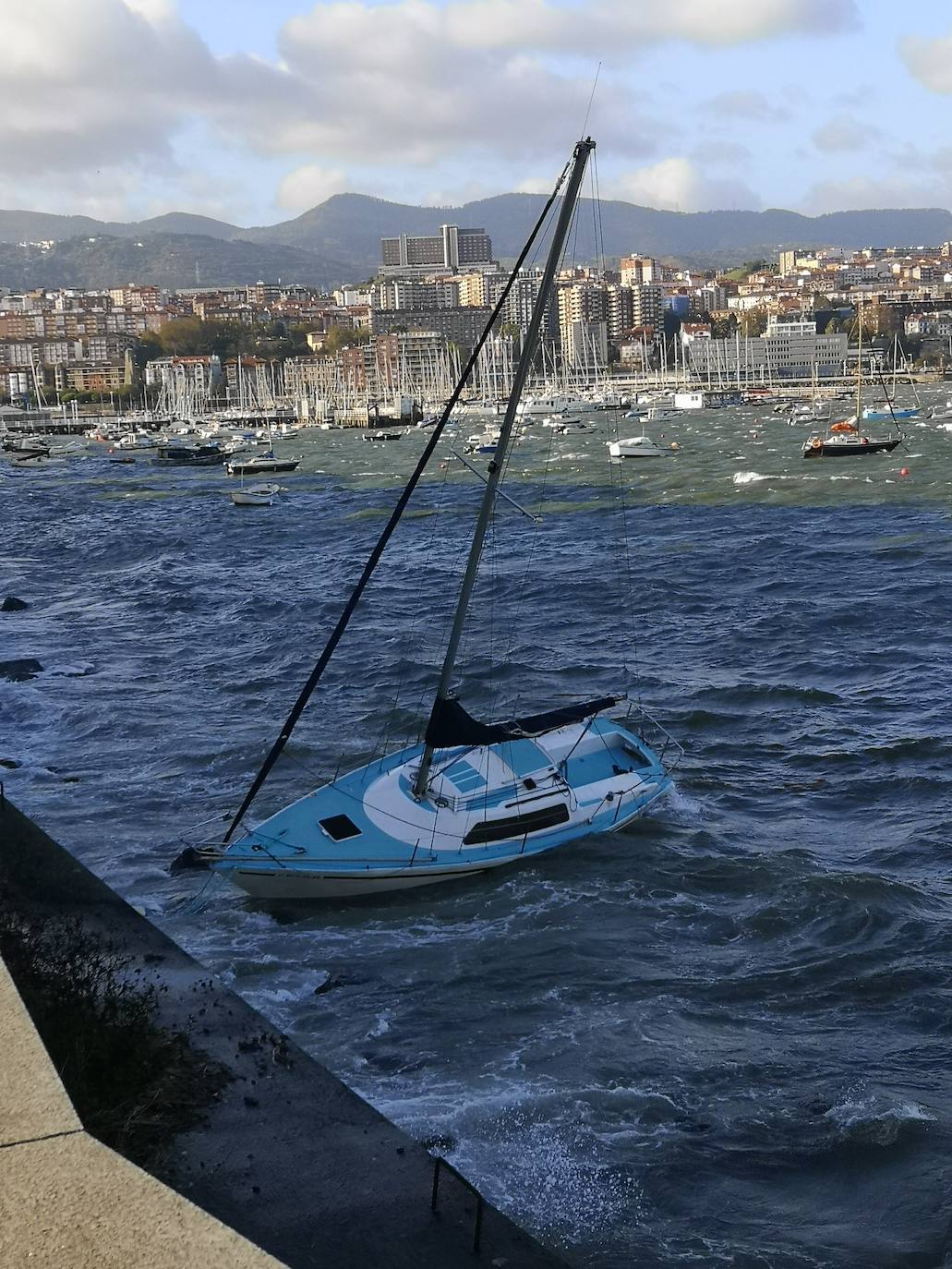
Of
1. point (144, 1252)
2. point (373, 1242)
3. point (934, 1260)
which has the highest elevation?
point (144, 1252)

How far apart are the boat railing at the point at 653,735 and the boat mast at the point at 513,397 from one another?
13.2 feet

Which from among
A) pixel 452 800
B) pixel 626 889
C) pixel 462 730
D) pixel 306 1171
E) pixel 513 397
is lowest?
pixel 626 889

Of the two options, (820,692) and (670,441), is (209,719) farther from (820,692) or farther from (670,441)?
(670,441)

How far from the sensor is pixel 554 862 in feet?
43.7

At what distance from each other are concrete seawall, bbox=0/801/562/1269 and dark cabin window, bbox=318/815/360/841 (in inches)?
108

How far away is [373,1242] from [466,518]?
45056 millimetres

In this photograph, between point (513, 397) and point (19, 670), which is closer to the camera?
point (513, 397)

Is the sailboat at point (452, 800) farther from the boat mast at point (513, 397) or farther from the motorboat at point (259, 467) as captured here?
the motorboat at point (259, 467)

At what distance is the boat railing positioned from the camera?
17.2 meters

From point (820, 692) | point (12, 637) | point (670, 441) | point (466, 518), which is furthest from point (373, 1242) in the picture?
point (670, 441)

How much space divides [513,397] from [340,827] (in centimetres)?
416

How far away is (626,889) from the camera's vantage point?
13.1 m

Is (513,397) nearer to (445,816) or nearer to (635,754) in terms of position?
(445,816)

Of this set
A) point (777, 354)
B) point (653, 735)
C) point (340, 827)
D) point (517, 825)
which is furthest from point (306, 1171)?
point (777, 354)
